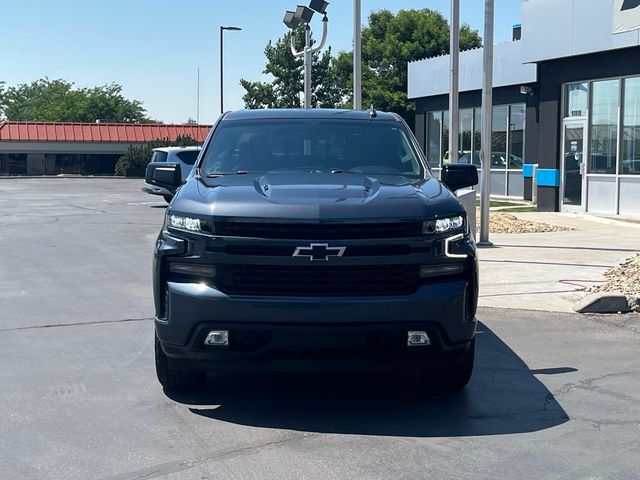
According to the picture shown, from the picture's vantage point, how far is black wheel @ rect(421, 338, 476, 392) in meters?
5.99

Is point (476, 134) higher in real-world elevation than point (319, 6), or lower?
lower

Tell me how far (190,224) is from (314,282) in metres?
0.85

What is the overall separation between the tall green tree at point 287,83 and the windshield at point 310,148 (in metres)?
56.4

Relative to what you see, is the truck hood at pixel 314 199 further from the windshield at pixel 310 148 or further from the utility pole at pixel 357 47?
the utility pole at pixel 357 47

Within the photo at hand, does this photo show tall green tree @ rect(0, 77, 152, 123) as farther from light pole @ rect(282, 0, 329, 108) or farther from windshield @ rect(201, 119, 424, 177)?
windshield @ rect(201, 119, 424, 177)

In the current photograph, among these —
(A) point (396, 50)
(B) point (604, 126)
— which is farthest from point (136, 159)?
(B) point (604, 126)

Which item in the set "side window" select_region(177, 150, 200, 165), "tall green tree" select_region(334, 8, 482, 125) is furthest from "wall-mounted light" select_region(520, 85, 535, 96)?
"tall green tree" select_region(334, 8, 482, 125)

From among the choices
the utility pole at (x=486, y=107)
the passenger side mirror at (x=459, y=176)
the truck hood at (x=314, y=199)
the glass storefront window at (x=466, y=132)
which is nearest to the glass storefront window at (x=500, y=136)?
the glass storefront window at (x=466, y=132)

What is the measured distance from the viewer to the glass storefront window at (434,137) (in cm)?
3444

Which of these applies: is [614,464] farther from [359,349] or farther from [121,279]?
[121,279]

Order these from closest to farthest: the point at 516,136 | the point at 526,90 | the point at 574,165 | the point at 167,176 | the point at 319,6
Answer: the point at 167,176 → the point at 319,6 → the point at 574,165 → the point at 526,90 → the point at 516,136

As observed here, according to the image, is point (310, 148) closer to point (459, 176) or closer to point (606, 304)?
point (459, 176)

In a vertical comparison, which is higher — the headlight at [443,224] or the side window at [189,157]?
the side window at [189,157]

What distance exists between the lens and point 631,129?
20.1 m
